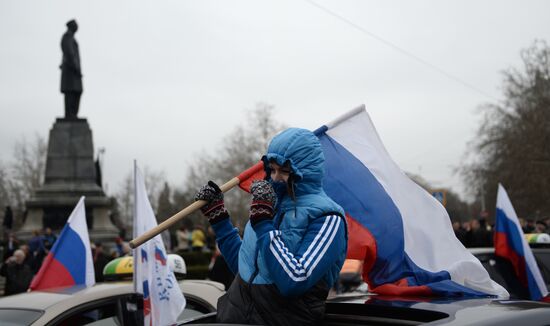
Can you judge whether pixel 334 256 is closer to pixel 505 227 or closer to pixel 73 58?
pixel 505 227

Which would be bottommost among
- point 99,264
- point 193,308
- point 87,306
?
point 193,308

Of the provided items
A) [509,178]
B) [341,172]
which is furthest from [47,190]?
[509,178]

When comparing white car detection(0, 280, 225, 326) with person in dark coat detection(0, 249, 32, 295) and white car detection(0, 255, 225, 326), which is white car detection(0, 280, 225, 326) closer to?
white car detection(0, 255, 225, 326)

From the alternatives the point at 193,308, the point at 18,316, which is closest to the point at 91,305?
the point at 18,316

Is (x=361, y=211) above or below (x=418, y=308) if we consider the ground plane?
above

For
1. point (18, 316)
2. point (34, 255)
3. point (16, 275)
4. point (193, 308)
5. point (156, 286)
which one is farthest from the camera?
point (34, 255)

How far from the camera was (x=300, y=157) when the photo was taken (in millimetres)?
3146

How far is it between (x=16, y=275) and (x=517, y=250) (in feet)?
28.6

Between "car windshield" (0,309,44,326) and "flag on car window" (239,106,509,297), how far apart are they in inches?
78.2

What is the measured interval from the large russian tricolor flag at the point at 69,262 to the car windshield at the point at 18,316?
1733mm

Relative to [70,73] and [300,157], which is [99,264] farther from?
[70,73]

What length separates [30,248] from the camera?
15867mm

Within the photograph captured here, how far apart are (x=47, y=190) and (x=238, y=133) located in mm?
30751

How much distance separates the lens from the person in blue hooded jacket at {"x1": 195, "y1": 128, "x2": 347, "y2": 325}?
286cm
